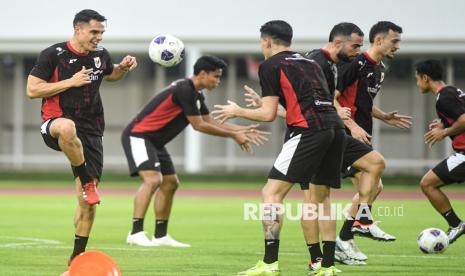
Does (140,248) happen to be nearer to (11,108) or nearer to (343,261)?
(343,261)

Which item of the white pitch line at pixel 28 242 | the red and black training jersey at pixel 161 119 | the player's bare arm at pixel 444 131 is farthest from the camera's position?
the red and black training jersey at pixel 161 119

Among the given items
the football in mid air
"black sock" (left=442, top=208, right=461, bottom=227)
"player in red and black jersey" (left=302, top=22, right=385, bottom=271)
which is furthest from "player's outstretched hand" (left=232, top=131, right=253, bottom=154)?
"black sock" (left=442, top=208, right=461, bottom=227)

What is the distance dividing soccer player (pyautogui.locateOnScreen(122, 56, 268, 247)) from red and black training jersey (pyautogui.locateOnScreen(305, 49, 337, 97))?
2328 mm

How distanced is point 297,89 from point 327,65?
1127mm

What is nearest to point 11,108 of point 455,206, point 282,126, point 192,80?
point 282,126

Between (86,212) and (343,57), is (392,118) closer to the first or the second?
(343,57)

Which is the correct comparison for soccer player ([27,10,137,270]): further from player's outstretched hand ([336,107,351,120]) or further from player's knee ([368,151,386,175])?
player's knee ([368,151,386,175])

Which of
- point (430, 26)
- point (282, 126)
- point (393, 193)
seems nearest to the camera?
A: point (393, 193)

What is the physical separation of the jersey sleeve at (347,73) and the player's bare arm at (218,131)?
1583mm

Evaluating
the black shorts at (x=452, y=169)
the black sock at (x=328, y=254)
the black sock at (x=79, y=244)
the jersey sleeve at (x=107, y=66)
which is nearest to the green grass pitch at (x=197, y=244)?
the black sock at (x=79, y=244)

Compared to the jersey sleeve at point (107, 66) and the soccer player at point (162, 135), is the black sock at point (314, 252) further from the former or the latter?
the jersey sleeve at point (107, 66)

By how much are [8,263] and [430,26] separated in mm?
21942

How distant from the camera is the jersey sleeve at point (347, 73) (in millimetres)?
12055

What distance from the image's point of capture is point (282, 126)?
3378cm
